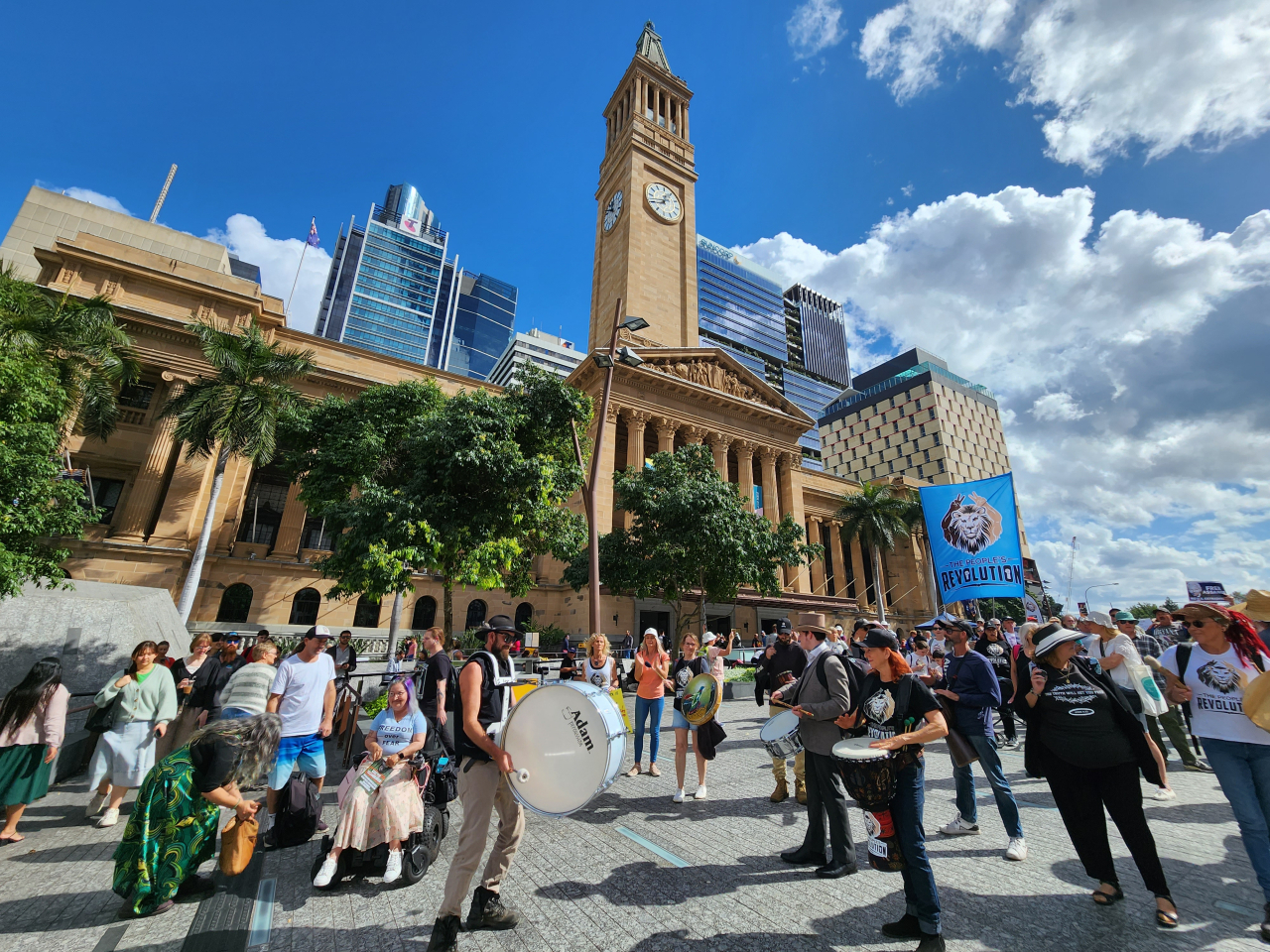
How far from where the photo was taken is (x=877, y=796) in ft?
11.6

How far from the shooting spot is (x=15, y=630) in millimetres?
7465

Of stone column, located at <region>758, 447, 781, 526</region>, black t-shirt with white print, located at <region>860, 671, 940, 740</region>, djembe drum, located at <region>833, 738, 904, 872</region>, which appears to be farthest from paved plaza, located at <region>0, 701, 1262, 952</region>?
stone column, located at <region>758, 447, 781, 526</region>

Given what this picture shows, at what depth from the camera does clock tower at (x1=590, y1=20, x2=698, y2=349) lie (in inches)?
1574

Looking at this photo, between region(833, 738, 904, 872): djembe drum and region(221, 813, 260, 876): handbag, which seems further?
region(221, 813, 260, 876): handbag

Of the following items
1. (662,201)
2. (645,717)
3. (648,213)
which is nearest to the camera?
(645,717)

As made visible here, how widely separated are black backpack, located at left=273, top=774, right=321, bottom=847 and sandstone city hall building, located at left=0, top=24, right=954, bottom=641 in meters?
18.0

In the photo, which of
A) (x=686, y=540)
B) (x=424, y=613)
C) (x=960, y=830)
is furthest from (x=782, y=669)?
(x=424, y=613)

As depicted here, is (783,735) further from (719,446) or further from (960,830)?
(719,446)

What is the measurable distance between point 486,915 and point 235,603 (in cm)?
2981

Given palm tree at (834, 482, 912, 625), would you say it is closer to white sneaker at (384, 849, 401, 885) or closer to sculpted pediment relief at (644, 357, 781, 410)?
sculpted pediment relief at (644, 357, 781, 410)

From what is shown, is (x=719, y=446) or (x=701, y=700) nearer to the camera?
(x=701, y=700)

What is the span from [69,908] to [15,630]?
19.1 ft

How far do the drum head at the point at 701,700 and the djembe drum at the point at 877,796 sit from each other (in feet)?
8.45

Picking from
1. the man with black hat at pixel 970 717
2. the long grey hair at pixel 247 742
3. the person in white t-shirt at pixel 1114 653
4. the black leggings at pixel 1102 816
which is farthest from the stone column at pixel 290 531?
the black leggings at pixel 1102 816
